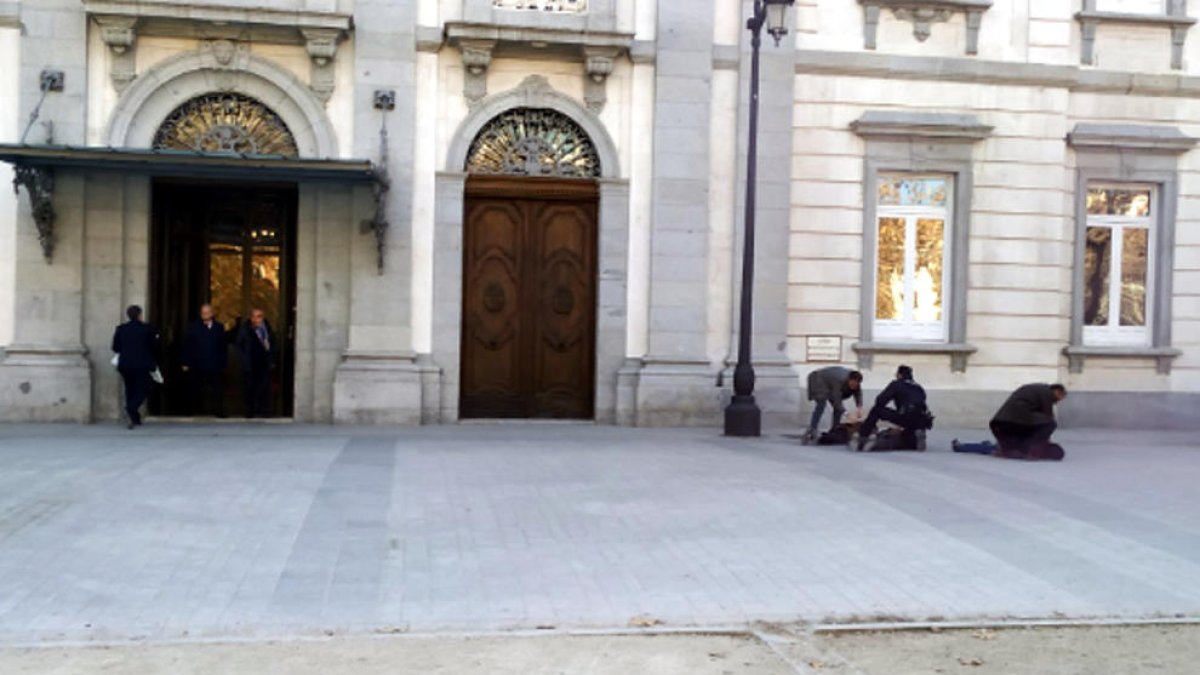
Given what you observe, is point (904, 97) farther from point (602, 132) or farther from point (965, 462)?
point (965, 462)

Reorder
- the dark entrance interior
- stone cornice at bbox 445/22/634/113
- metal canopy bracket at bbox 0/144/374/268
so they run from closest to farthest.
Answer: metal canopy bracket at bbox 0/144/374/268, stone cornice at bbox 445/22/634/113, the dark entrance interior

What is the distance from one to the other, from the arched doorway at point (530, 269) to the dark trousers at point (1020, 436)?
6097 mm

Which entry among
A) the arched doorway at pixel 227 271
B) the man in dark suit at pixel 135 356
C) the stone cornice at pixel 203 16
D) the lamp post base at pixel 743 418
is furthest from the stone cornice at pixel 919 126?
the man in dark suit at pixel 135 356

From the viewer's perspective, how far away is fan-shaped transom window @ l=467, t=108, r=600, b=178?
59.0ft

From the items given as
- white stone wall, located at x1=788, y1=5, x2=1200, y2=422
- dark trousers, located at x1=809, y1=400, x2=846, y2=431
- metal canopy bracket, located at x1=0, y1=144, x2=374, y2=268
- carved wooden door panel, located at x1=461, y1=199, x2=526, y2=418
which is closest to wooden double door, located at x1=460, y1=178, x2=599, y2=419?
carved wooden door panel, located at x1=461, y1=199, x2=526, y2=418

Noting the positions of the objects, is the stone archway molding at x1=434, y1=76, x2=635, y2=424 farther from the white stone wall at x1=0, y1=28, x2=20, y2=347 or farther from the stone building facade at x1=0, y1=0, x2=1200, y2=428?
the white stone wall at x1=0, y1=28, x2=20, y2=347

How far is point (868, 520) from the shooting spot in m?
10.3

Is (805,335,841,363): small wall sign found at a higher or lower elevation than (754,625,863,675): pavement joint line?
higher

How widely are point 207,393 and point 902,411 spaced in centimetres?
1029

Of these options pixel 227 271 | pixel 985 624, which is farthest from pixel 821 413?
pixel 227 271

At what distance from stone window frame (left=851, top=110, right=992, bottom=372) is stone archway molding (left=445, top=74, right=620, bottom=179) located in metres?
3.85

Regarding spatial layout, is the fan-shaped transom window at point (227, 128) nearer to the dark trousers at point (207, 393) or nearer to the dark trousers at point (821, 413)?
the dark trousers at point (207, 393)

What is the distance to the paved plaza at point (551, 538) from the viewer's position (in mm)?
7426

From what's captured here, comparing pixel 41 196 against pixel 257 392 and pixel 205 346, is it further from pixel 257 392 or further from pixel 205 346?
pixel 257 392
